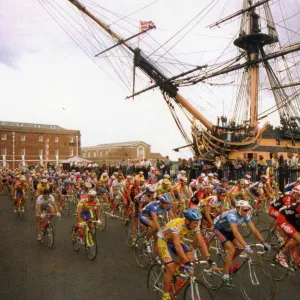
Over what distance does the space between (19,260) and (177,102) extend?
20.6 meters

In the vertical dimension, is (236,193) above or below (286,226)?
above

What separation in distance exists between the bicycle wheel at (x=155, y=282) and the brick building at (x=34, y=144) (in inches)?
2289

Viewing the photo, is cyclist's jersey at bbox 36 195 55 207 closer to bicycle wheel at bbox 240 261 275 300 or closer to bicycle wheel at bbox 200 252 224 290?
bicycle wheel at bbox 200 252 224 290

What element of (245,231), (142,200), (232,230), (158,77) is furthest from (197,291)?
(158,77)

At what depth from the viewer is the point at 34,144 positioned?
223 feet

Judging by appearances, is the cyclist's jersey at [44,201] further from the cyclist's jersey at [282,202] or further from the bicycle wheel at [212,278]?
the cyclist's jersey at [282,202]

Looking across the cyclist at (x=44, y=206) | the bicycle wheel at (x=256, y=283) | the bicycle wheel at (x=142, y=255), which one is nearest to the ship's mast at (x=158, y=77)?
the cyclist at (x=44, y=206)

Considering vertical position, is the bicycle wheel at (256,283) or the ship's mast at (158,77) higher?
the ship's mast at (158,77)

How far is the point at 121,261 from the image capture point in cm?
836

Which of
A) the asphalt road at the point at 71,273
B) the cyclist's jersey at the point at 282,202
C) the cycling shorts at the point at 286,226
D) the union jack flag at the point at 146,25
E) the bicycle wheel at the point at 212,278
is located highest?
the union jack flag at the point at 146,25

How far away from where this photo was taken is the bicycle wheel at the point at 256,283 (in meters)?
5.44

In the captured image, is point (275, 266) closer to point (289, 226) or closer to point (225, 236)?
point (289, 226)

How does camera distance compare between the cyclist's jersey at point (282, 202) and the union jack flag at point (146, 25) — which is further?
the union jack flag at point (146, 25)

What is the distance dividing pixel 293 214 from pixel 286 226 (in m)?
0.31
